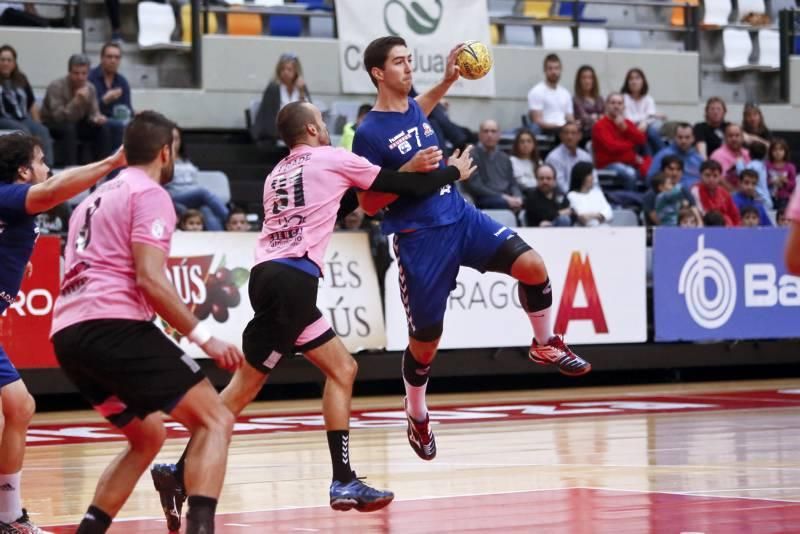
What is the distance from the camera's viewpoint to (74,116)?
16.4 m

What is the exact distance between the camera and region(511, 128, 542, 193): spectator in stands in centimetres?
1797

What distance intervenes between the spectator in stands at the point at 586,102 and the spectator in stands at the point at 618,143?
0.25 metres

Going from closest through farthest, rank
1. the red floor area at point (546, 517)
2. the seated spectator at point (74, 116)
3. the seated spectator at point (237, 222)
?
the red floor area at point (546, 517) < the seated spectator at point (237, 222) < the seated spectator at point (74, 116)

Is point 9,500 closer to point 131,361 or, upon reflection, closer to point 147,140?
point 131,361

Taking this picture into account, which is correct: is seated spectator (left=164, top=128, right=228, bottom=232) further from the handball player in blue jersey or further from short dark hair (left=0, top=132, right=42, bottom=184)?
short dark hair (left=0, top=132, right=42, bottom=184)

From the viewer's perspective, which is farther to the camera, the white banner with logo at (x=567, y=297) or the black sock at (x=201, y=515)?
the white banner with logo at (x=567, y=297)

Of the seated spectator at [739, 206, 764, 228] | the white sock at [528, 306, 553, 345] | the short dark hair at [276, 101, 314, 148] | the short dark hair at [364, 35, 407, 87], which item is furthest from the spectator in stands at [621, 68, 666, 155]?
the short dark hair at [276, 101, 314, 148]

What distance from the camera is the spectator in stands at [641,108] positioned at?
794 inches

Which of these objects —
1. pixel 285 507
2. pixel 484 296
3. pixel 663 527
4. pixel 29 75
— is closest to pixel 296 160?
pixel 285 507

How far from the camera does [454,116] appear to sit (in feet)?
66.8

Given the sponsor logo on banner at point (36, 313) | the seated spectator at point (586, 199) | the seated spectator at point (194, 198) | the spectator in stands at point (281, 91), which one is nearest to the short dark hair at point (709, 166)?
the seated spectator at point (586, 199)

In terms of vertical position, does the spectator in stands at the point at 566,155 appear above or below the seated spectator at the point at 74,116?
below

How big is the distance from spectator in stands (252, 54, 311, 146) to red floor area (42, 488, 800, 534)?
31.2 ft

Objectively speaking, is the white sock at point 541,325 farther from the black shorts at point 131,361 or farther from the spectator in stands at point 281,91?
the spectator in stands at point 281,91
